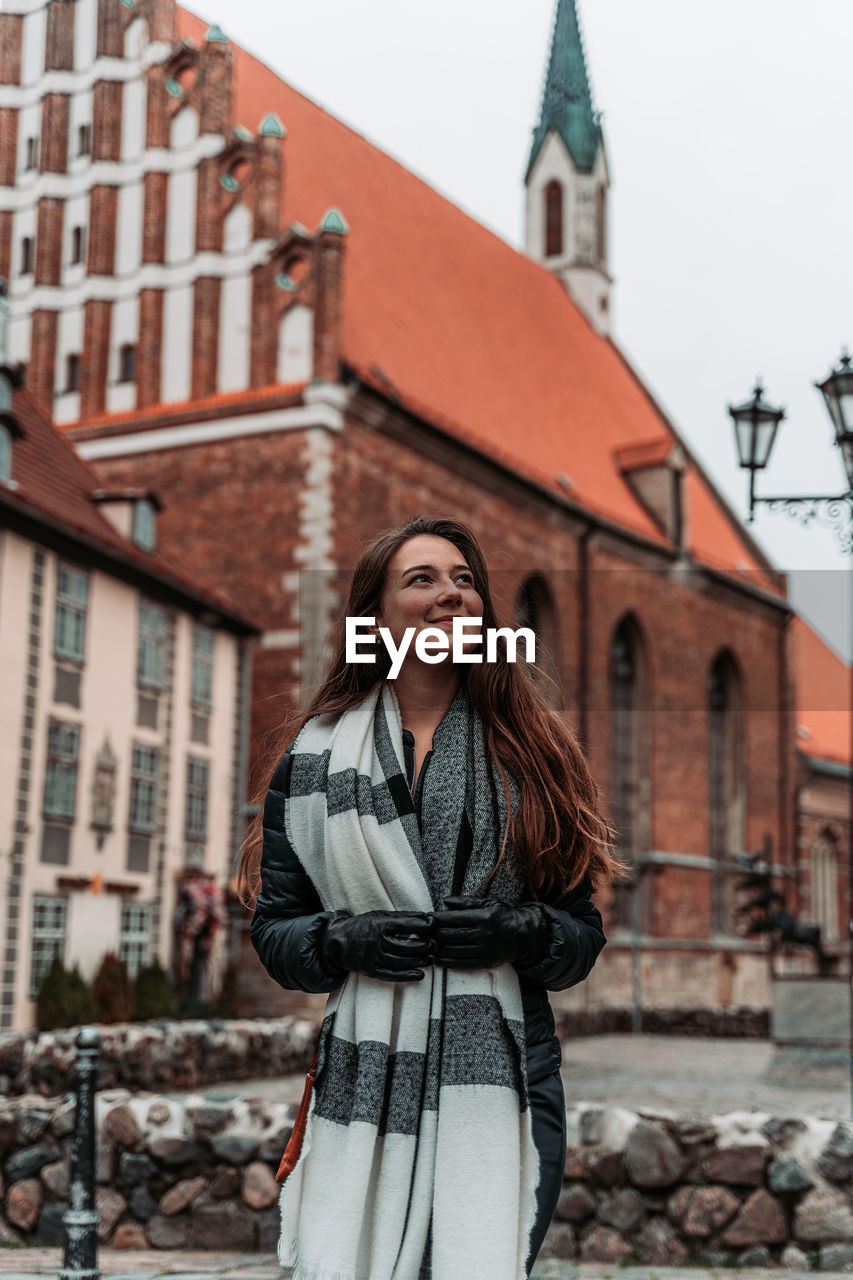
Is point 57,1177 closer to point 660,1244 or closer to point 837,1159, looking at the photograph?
point 660,1244

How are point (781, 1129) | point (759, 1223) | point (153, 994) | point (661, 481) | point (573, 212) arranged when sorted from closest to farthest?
point (759, 1223) < point (781, 1129) < point (153, 994) < point (661, 481) < point (573, 212)

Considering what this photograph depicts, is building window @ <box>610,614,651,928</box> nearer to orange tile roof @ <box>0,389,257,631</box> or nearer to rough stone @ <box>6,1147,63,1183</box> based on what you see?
orange tile roof @ <box>0,389,257,631</box>

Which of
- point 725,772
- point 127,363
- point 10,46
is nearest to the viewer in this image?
point 10,46

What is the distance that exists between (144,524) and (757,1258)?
44.3 feet

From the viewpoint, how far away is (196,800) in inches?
678

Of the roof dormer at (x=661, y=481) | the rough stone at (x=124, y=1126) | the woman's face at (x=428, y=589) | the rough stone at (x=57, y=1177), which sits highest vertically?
the roof dormer at (x=661, y=481)

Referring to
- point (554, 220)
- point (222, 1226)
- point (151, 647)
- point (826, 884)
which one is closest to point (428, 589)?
point (222, 1226)

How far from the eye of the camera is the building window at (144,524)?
1705cm

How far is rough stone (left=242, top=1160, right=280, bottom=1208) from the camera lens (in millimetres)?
5242

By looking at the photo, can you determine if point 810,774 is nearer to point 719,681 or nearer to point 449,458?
→ point 719,681

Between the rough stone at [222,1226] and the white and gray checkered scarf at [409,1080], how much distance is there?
127 inches

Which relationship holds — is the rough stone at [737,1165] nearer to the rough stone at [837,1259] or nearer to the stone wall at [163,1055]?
the rough stone at [837,1259]

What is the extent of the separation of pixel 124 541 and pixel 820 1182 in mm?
13042

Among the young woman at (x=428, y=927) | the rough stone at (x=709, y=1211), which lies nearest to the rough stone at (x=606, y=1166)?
the rough stone at (x=709, y=1211)
